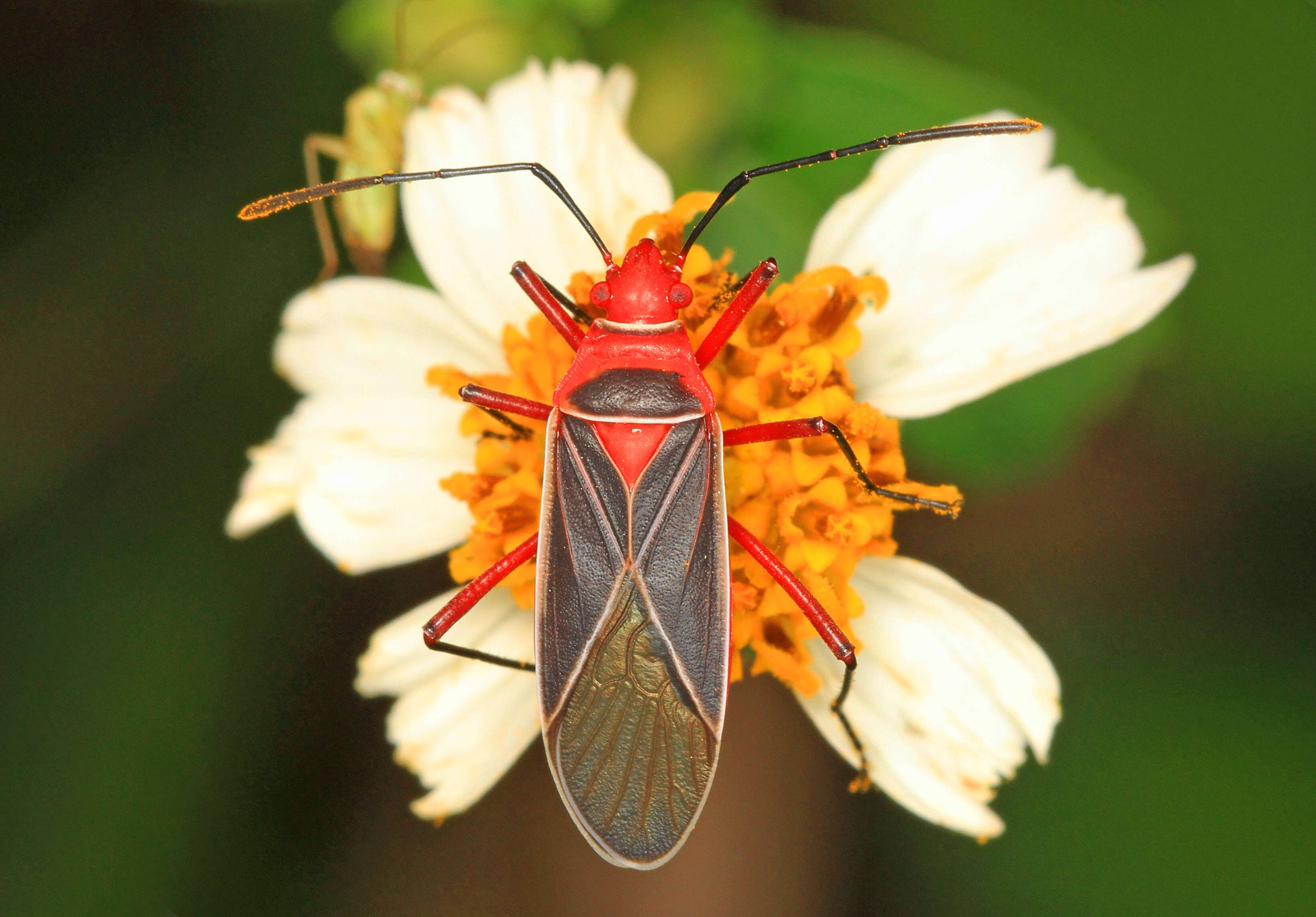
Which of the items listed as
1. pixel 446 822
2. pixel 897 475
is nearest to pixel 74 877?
pixel 446 822

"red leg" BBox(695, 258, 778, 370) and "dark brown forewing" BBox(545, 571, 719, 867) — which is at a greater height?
"red leg" BBox(695, 258, 778, 370)

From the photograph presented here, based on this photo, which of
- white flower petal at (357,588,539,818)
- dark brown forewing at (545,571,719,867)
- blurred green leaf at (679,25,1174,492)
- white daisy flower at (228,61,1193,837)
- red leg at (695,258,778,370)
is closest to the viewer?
dark brown forewing at (545,571,719,867)

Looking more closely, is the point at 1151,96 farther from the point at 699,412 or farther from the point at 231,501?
the point at 231,501

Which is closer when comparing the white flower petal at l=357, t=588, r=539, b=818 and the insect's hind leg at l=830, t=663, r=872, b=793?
the insect's hind leg at l=830, t=663, r=872, b=793

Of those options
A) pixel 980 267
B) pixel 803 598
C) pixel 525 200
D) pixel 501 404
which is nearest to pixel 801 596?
pixel 803 598

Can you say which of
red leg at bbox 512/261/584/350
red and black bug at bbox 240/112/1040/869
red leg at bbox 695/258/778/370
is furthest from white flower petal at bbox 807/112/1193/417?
red leg at bbox 512/261/584/350

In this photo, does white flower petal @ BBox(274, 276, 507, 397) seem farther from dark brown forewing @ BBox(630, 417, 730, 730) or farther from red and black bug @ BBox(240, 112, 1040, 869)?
dark brown forewing @ BBox(630, 417, 730, 730)
